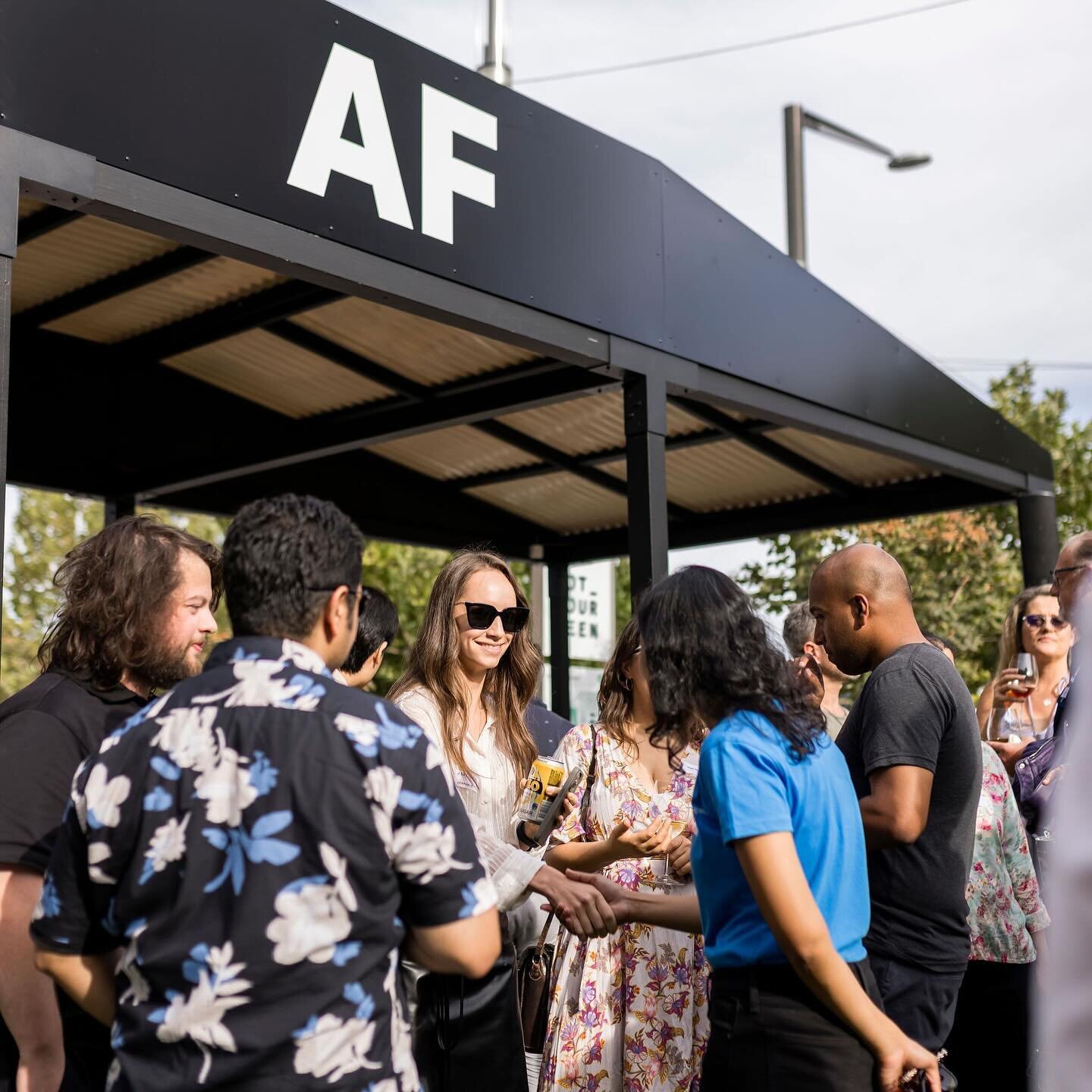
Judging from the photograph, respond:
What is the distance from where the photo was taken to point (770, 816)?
227cm

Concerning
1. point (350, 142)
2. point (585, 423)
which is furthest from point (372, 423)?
point (350, 142)

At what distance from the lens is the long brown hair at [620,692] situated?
3707mm

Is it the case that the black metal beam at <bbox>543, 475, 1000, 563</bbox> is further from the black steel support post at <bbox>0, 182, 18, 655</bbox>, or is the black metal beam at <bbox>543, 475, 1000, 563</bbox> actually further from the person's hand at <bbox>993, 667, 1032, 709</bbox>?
the black steel support post at <bbox>0, 182, 18, 655</bbox>

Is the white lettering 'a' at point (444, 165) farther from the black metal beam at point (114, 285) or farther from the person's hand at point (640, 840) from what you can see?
the person's hand at point (640, 840)

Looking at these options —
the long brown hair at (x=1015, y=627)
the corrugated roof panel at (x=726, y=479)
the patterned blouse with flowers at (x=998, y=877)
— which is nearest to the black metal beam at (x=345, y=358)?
the corrugated roof panel at (x=726, y=479)

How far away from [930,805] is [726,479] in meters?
5.91

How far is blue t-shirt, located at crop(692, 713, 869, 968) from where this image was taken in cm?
231

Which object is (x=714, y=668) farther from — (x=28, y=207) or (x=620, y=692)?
(x=28, y=207)

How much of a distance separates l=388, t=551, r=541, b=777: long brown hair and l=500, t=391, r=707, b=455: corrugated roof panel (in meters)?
3.61

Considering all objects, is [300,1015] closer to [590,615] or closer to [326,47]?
[326,47]

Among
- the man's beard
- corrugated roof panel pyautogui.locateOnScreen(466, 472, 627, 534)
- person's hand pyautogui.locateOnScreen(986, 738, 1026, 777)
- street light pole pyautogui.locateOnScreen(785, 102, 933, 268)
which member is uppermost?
street light pole pyautogui.locateOnScreen(785, 102, 933, 268)

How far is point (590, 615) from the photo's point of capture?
10695mm

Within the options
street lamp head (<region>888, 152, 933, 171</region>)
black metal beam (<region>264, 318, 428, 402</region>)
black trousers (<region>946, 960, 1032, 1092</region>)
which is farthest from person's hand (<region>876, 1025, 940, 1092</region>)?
street lamp head (<region>888, 152, 933, 171</region>)

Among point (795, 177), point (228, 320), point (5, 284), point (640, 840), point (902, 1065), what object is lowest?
point (902, 1065)
